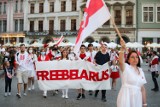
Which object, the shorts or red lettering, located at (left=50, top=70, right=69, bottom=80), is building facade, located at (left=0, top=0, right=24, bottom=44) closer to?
the shorts

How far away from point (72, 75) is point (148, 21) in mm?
41515

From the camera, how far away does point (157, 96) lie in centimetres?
1351

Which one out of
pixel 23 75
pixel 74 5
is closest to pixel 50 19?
pixel 74 5

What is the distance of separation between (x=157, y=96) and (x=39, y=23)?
48.7 metres

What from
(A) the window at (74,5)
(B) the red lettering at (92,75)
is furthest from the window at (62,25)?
(B) the red lettering at (92,75)

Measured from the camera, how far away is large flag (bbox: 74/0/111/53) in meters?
8.64

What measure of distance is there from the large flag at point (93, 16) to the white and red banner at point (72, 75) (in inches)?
123

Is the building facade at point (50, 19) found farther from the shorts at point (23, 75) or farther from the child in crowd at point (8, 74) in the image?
the shorts at point (23, 75)

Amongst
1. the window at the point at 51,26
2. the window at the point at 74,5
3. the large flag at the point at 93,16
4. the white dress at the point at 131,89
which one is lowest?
the white dress at the point at 131,89

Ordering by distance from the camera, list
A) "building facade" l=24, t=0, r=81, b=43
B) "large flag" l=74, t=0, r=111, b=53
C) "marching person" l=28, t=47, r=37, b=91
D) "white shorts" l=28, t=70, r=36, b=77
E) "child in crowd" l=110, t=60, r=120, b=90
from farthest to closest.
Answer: "building facade" l=24, t=0, r=81, b=43, "child in crowd" l=110, t=60, r=120, b=90, "white shorts" l=28, t=70, r=36, b=77, "marching person" l=28, t=47, r=37, b=91, "large flag" l=74, t=0, r=111, b=53

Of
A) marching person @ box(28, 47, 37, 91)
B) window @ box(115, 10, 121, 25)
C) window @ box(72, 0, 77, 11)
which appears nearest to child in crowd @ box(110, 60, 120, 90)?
marching person @ box(28, 47, 37, 91)

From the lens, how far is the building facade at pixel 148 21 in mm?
52438

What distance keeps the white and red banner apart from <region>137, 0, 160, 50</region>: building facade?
133ft

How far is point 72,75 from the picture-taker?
1306 centimetres
